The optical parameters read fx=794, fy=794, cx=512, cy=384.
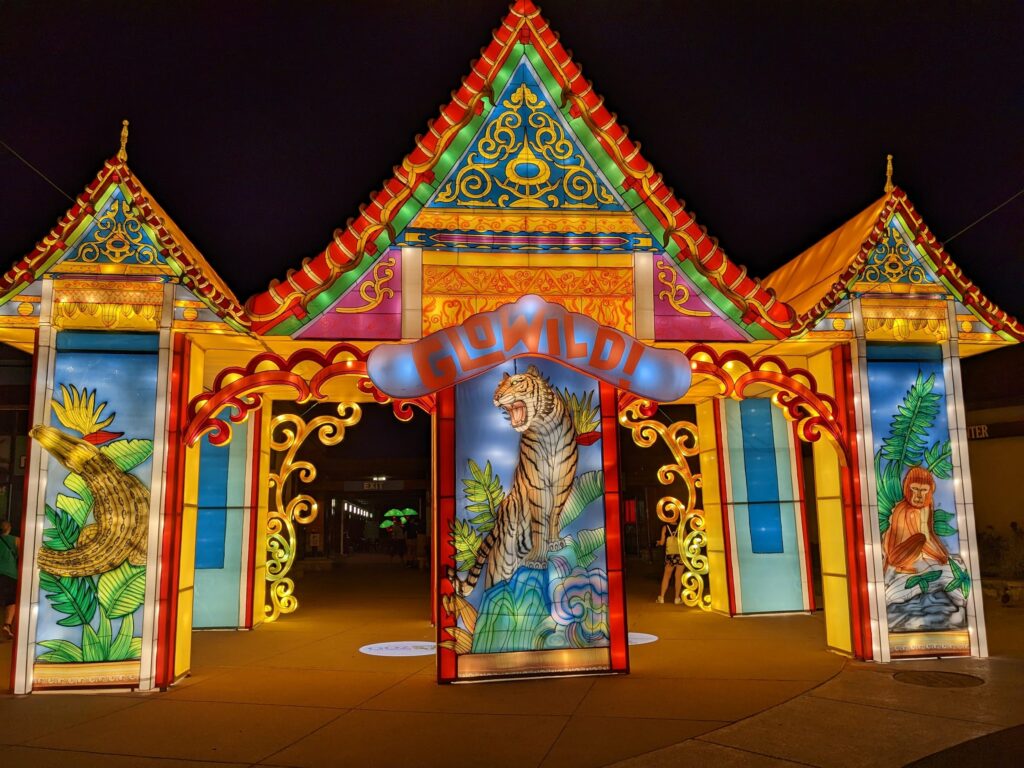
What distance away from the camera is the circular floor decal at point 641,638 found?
8.96 metres

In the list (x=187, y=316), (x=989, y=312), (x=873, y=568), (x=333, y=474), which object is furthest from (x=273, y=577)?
Result: (x=333, y=474)

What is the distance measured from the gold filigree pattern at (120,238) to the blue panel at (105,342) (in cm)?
67

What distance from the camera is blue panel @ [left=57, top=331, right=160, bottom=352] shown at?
7070mm

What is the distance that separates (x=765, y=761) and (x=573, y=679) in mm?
2539

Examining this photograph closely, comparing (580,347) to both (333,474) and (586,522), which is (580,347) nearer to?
(586,522)

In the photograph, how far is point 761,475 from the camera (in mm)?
11289

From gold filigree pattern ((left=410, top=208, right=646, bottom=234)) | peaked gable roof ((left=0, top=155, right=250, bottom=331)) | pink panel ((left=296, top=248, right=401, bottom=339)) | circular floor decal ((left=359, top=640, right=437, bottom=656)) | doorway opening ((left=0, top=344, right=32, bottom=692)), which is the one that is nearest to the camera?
peaked gable roof ((left=0, top=155, right=250, bottom=331))

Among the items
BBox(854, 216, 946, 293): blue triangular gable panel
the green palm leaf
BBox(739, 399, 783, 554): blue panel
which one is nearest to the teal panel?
BBox(739, 399, 783, 554): blue panel

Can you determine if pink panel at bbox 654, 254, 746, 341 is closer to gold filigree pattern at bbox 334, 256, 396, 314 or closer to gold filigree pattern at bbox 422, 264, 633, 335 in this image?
gold filigree pattern at bbox 422, 264, 633, 335

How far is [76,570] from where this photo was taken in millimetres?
6781

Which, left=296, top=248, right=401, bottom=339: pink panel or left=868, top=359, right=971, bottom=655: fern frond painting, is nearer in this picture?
left=296, top=248, right=401, bottom=339: pink panel

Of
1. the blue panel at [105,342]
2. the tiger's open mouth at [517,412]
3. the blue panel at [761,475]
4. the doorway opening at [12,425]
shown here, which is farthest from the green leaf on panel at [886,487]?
the doorway opening at [12,425]

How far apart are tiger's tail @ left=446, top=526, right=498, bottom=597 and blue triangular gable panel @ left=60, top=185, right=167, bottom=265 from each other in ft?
12.5

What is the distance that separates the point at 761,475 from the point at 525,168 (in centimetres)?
597
